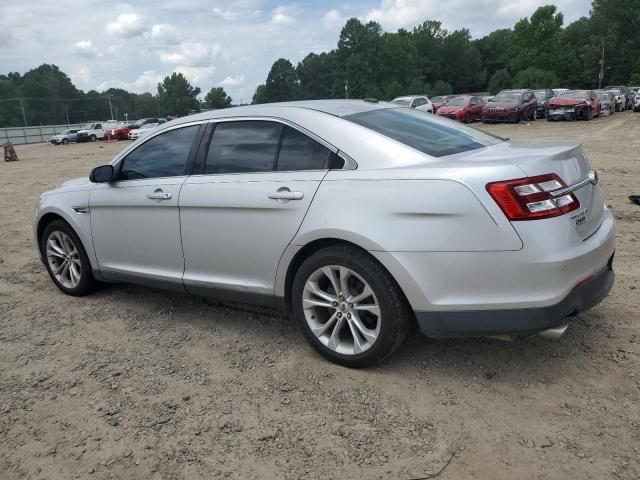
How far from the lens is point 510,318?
2893mm

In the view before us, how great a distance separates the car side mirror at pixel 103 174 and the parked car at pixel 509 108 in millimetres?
26173

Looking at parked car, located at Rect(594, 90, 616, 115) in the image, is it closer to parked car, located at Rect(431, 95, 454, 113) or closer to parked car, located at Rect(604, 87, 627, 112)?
parked car, located at Rect(604, 87, 627, 112)

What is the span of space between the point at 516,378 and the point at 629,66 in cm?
8986

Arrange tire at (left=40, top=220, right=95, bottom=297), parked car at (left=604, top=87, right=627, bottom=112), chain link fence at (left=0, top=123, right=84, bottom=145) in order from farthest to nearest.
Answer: chain link fence at (left=0, top=123, right=84, bottom=145) → parked car at (left=604, top=87, right=627, bottom=112) → tire at (left=40, top=220, right=95, bottom=297)

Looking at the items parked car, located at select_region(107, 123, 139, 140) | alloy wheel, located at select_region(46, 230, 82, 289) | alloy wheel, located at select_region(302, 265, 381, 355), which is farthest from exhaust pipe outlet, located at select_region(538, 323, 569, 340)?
parked car, located at select_region(107, 123, 139, 140)

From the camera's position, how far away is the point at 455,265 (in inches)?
115

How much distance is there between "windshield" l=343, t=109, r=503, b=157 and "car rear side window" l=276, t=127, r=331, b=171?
291mm

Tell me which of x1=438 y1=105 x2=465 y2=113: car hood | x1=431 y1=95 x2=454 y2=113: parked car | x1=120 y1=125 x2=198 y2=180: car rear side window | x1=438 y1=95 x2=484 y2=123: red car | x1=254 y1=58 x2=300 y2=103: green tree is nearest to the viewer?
x1=120 y1=125 x2=198 y2=180: car rear side window

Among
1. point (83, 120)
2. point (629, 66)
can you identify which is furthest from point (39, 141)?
point (629, 66)

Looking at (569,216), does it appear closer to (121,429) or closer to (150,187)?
(121,429)

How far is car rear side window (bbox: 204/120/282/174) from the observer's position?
3730 mm

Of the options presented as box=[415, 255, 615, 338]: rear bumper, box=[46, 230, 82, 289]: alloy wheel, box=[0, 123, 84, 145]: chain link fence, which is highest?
box=[415, 255, 615, 338]: rear bumper

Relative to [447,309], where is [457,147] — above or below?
above

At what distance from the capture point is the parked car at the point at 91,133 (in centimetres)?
4631
